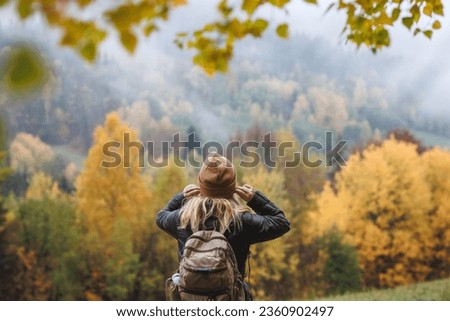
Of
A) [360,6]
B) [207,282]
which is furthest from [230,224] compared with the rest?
[360,6]

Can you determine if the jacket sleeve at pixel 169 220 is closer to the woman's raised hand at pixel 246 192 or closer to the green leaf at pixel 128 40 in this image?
the woman's raised hand at pixel 246 192

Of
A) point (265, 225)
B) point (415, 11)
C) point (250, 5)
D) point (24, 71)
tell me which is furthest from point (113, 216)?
point (24, 71)

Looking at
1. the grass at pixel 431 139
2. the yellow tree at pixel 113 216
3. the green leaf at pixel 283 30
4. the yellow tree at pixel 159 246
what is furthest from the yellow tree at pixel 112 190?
the green leaf at pixel 283 30

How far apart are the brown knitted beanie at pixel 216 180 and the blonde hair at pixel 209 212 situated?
1.2 inches

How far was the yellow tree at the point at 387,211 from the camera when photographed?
10.5 m

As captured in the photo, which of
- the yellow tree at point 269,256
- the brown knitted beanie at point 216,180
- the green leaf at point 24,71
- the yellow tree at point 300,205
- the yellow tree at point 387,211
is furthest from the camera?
the yellow tree at point 300,205

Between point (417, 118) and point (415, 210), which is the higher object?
point (417, 118)

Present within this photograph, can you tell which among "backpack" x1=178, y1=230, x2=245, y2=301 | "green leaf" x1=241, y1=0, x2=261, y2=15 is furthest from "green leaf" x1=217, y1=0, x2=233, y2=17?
"backpack" x1=178, y1=230, x2=245, y2=301

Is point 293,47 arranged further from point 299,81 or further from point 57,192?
point 57,192

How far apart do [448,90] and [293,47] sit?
9.58ft

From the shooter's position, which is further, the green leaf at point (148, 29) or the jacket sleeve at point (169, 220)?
the jacket sleeve at point (169, 220)
